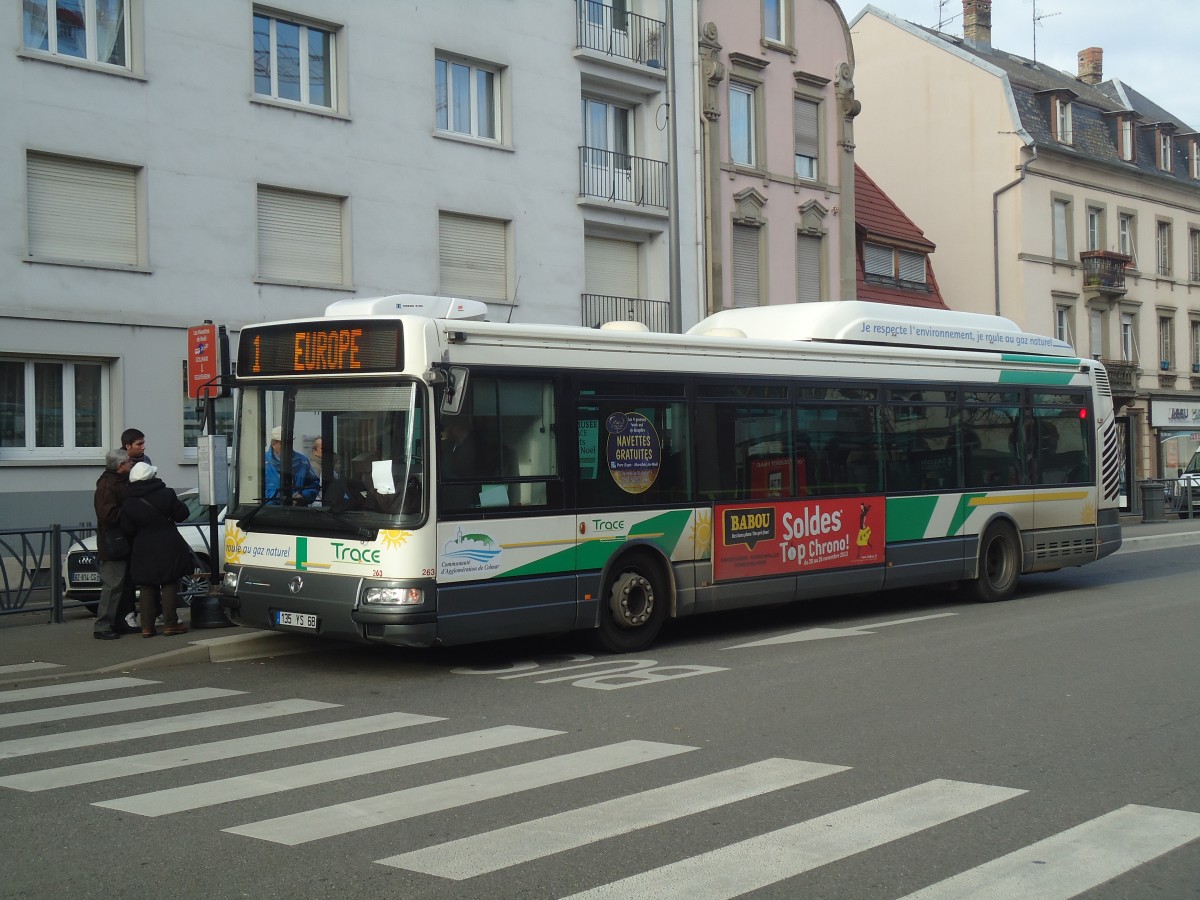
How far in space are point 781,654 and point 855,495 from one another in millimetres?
2891

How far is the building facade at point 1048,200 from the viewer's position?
4050 centimetres

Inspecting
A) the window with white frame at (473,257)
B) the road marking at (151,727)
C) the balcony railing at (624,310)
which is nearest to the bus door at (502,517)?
the road marking at (151,727)

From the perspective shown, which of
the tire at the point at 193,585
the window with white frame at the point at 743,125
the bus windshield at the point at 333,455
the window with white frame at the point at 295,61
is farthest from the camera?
the window with white frame at the point at 743,125

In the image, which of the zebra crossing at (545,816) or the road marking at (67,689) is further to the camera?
the road marking at (67,689)

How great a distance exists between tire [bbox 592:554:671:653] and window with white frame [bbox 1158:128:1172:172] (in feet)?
138

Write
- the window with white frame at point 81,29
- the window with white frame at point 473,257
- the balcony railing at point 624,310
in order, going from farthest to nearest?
the balcony railing at point 624,310 → the window with white frame at point 473,257 → the window with white frame at point 81,29

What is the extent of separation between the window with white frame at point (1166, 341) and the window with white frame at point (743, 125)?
910 inches

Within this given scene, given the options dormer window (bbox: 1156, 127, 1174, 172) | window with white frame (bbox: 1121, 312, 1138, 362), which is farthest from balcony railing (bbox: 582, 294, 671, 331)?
dormer window (bbox: 1156, 127, 1174, 172)

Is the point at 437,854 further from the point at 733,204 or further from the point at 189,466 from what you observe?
the point at 733,204

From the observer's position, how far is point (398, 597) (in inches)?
378

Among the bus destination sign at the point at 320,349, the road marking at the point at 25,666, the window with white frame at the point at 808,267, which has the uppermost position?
the window with white frame at the point at 808,267

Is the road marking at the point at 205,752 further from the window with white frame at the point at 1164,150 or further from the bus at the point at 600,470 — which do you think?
the window with white frame at the point at 1164,150

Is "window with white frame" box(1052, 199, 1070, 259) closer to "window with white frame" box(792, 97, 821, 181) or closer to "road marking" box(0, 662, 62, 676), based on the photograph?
"window with white frame" box(792, 97, 821, 181)

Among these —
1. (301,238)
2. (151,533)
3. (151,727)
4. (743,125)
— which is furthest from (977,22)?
(151,727)
